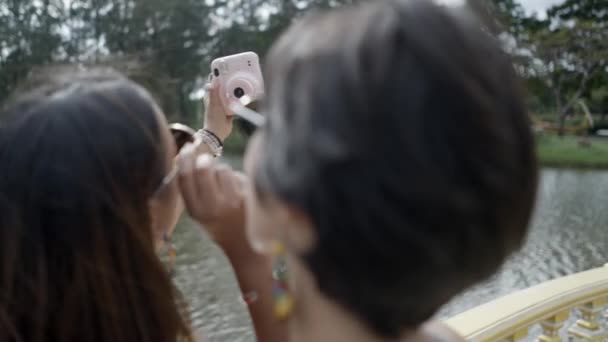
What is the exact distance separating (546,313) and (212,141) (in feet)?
3.32

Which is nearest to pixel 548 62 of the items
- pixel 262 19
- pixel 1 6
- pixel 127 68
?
pixel 262 19

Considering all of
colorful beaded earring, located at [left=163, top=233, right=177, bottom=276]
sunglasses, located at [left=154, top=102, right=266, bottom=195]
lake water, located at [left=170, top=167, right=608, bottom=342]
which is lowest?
lake water, located at [left=170, top=167, right=608, bottom=342]

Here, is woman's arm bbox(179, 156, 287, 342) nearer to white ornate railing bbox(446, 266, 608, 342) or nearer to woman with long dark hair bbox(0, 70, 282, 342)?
woman with long dark hair bbox(0, 70, 282, 342)

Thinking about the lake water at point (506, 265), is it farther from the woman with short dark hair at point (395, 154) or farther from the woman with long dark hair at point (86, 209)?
the woman with short dark hair at point (395, 154)

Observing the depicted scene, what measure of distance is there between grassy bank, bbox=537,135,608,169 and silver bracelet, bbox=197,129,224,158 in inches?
540

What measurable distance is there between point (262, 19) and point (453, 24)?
62.5ft

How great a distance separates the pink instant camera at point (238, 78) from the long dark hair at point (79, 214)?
345 millimetres

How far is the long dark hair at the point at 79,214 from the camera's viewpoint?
65 centimetres

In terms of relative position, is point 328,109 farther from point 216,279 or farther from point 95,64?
point 216,279

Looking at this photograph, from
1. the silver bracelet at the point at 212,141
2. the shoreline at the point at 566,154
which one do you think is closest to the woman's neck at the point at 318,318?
the silver bracelet at the point at 212,141

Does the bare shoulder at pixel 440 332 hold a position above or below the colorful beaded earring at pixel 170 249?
below

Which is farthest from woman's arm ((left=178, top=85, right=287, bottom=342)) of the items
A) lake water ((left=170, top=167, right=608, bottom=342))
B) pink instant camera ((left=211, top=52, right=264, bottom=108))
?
lake water ((left=170, top=167, right=608, bottom=342))

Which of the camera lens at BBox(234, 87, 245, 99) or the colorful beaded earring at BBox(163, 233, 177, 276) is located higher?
Answer: the camera lens at BBox(234, 87, 245, 99)

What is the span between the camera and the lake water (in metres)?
4.34
